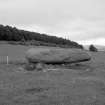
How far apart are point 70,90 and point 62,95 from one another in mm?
797

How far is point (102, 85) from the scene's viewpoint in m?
8.25

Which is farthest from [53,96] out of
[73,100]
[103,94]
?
[103,94]

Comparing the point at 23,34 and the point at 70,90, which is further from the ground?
the point at 23,34

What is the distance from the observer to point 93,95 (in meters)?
6.62

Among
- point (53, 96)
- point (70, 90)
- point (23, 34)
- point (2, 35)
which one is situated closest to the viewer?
point (53, 96)

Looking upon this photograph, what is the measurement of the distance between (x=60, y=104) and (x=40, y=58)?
10383mm

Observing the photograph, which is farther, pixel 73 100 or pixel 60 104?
pixel 73 100

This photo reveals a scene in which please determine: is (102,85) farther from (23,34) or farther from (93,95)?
(23,34)

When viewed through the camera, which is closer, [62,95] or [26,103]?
[26,103]

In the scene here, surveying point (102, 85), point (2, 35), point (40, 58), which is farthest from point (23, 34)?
point (102, 85)

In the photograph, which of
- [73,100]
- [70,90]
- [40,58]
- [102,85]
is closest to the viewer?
[73,100]

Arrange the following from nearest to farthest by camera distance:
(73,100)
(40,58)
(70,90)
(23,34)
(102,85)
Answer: (73,100), (70,90), (102,85), (40,58), (23,34)

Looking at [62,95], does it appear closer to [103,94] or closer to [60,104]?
[60,104]

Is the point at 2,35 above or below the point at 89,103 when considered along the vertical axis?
above
